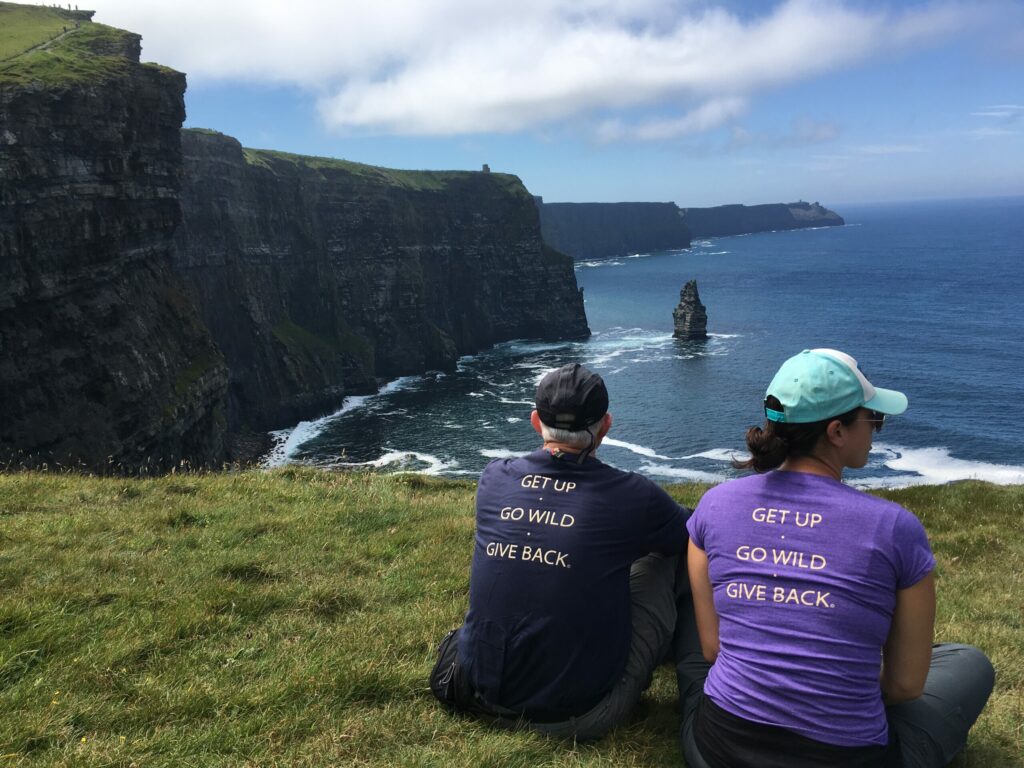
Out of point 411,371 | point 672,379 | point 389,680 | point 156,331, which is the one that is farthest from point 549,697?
point 411,371

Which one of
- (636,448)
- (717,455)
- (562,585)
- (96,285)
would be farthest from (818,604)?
(636,448)

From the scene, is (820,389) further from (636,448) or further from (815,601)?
(636,448)

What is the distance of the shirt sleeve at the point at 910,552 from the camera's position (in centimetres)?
396

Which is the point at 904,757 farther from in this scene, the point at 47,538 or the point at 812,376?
the point at 47,538

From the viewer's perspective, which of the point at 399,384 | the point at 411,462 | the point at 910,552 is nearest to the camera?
the point at 910,552

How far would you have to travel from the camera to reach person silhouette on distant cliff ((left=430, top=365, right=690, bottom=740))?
5.07 meters

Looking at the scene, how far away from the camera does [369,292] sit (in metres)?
124

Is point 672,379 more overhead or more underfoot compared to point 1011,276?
more underfoot

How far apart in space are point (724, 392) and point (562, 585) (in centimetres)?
8914

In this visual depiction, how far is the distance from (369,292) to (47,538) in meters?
117

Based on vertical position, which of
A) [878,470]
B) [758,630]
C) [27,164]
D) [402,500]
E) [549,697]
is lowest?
[878,470]

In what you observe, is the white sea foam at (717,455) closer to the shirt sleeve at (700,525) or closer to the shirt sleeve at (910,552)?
the shirt sleeve at (700,525)

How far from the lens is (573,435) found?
5363 mm

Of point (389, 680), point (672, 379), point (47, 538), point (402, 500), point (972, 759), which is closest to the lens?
point (972, 759)
